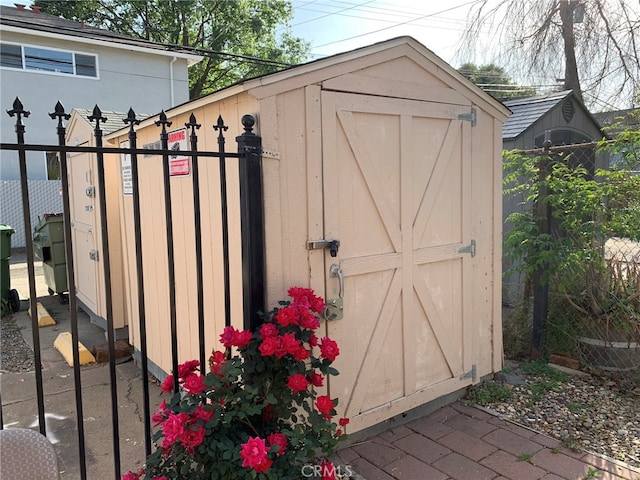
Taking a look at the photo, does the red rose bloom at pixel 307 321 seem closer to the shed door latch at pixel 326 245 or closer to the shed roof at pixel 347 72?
the shed door latch at pixel 326 245

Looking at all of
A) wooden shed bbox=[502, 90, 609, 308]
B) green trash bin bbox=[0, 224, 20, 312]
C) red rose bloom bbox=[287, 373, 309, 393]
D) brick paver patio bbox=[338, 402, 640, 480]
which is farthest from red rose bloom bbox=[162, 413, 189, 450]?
green trash bin bbox=[0, 224, 20, 312]

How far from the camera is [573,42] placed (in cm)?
1026

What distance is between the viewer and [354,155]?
2875mm

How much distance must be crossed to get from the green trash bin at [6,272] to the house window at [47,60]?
8164mm

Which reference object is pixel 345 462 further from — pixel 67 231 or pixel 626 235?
pixel 626 235

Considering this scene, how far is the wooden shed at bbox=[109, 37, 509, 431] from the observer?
2.65 meters

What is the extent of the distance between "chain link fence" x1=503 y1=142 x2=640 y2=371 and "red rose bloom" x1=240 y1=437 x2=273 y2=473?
3.05m

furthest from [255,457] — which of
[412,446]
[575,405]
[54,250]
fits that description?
[54,250]

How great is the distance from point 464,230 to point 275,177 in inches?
64.3

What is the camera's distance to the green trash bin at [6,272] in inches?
244

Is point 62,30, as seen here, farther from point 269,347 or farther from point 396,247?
point 269,347

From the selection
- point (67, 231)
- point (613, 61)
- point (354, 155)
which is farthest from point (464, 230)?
point (613, 61)

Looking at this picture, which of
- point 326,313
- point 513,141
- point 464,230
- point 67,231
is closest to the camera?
point 67,231

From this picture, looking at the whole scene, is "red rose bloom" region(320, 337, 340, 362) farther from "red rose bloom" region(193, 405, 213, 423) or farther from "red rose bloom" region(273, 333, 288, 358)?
"red rose bloom" region(193, 405, 213, 423)
